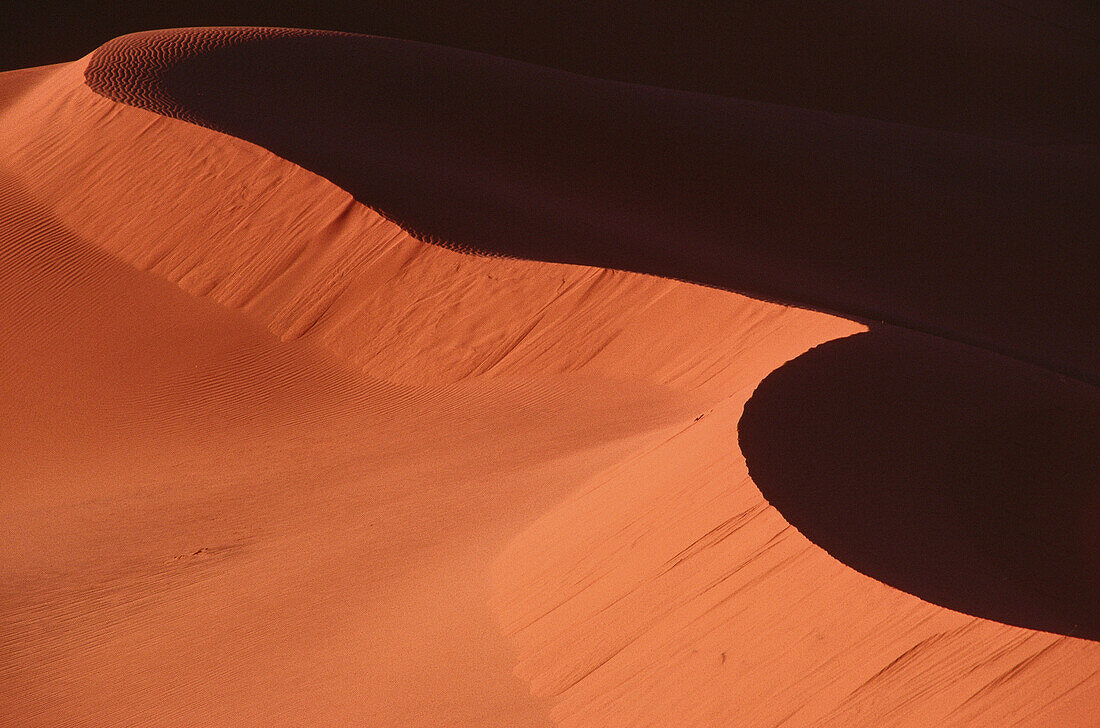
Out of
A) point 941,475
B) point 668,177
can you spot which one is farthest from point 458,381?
point 668,177

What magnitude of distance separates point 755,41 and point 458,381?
66.2 feet

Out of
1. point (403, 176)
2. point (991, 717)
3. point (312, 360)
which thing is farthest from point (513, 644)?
point (403, 176)

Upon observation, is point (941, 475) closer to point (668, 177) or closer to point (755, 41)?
point (668, 177)

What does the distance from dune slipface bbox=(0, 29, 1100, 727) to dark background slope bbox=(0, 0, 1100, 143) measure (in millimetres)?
7738

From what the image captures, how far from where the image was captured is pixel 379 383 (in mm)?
10898

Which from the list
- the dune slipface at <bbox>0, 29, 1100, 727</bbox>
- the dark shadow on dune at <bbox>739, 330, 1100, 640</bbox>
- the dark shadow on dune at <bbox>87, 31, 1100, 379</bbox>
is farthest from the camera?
the dark shadow on dune at <bbox>87, 31, 1100, 379</bbox>

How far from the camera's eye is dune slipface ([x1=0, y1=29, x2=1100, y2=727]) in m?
5.36

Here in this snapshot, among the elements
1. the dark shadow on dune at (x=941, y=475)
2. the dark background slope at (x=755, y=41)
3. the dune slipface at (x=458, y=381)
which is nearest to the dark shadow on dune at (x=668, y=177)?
the dune slipface at (x=458, y=381)

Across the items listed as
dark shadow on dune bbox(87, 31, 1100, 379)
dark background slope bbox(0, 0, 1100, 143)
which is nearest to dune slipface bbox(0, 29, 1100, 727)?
dark shadow on dune bbox(87, 31, 1100, 379)

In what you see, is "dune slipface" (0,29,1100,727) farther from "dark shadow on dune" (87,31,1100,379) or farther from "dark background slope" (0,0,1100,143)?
"dark background slope" (0,0,1100,143)

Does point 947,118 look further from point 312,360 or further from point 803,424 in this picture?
point 803,424

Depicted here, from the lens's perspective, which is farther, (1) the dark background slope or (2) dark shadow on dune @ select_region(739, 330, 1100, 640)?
(1) the dark background slope

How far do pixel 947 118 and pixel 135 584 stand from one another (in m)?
21.6

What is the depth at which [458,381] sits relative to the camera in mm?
10664
